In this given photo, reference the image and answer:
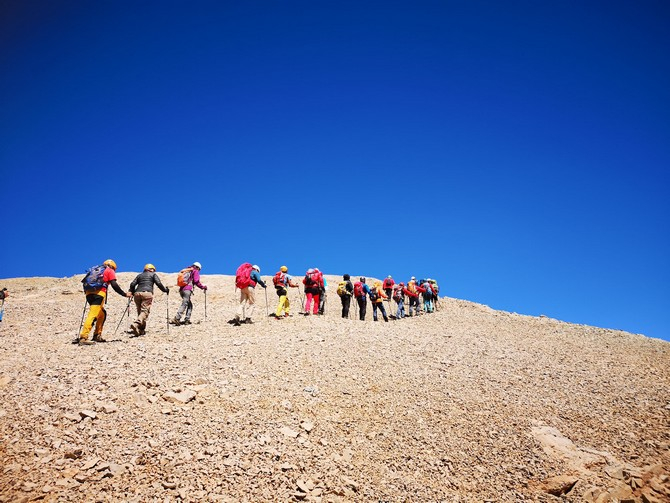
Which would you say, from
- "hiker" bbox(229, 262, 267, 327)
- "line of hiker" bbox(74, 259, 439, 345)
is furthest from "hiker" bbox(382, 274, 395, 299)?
"hiker" bbox(229, 262, 267, 327)

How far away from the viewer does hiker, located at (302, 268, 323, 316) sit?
17656 millimetres

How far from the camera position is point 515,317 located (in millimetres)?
22078

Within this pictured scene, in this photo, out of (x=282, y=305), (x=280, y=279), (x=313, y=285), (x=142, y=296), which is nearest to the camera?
(x=142, y=296)

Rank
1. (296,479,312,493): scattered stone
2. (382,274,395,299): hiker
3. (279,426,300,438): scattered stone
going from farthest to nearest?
(382,274,395,299): hiker → (279,426,300,438): scattered stone → (296,479,312,493): scattered stone

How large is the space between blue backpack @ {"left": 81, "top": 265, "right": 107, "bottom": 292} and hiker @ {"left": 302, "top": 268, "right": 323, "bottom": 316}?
8501 mm

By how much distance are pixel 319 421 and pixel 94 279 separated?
28.3ft

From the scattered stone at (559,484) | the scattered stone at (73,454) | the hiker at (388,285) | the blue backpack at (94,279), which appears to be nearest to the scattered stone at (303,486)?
the scattered stone at (73,454)

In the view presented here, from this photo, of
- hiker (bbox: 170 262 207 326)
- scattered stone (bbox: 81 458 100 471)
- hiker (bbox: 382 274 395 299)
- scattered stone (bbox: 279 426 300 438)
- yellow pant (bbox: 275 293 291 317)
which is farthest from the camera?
hiker (bbox: 382 274 395 299)

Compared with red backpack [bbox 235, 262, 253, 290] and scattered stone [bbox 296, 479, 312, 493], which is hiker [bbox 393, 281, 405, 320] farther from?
scattered stone [bbox 296, 479, 312, 493]

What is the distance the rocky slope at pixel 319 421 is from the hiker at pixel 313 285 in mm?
4706

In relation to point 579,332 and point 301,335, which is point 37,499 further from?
point 579,332

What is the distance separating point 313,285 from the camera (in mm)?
17781

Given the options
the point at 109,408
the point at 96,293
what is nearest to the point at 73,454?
the point at 109,408

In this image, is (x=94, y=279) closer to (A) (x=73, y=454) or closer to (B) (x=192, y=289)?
(B) (x=192, y=289)
